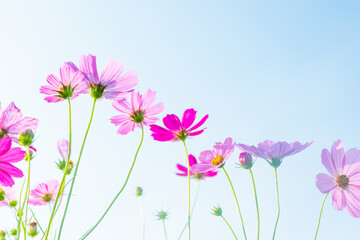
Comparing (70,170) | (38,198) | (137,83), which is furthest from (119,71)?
(38,198)

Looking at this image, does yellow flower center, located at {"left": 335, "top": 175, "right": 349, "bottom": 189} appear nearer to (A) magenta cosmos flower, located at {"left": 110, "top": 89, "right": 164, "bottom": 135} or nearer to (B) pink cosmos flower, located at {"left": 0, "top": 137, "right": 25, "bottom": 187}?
(A) magenta cosmos flower, located at {"left": 110, "top": 89, "right": 164, "bottom": 135}

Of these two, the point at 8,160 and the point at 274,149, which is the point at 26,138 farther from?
the point at 274,149

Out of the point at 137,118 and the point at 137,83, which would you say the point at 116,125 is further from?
the point at 137,83

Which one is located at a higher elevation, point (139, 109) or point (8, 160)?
point (139, 109)

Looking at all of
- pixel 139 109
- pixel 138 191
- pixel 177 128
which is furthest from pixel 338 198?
pixel 138 191

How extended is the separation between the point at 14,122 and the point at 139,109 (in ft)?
1.00

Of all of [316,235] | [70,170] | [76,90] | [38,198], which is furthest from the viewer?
[38,198]

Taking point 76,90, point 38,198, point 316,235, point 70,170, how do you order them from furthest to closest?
point 38,198 < point 70,170 < point 76,90 < point 316,235

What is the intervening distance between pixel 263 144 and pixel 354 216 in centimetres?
23

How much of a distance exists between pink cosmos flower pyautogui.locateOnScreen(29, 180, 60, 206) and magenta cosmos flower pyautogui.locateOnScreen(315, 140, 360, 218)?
0.89m

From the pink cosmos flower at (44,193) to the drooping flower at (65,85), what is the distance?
519 mm

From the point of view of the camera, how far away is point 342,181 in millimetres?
730

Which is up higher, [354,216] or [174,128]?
→ [174,128]

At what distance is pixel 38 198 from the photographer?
124 centimetres
